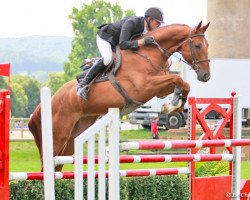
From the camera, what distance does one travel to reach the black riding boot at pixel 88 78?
7.21 meters

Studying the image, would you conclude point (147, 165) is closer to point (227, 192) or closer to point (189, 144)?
point (227, 192)

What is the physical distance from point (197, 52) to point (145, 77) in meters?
0.55

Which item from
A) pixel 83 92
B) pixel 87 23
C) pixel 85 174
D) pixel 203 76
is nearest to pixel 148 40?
Result: pixel 203 76

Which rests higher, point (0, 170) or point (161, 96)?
point (161, 96)

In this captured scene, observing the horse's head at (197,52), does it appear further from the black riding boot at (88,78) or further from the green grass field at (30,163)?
the green grass field at (30,163)

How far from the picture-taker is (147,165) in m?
14.0

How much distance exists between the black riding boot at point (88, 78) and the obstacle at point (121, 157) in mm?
1264

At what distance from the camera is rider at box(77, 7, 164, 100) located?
23.4 feet

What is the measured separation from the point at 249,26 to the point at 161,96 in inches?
1445

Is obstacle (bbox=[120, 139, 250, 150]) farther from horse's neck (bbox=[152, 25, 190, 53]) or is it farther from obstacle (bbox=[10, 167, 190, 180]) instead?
horse's neck (bbox=[152, 25, 190, 53])

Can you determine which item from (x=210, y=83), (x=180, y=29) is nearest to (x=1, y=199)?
(x=180, y=29)

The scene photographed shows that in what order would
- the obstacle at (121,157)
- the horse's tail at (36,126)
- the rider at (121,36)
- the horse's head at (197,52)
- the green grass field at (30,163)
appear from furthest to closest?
1. the green grass field at (30,163)
2. the horse's tail at (36,126)
3. the horse's head at (197,52)
4. the rider at (121,36)
5. the obstacle at (121,157)

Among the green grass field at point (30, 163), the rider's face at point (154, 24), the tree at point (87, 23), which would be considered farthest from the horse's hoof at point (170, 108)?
the tree at point (87, 23)

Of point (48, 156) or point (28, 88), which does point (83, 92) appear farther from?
point (28, 88)
